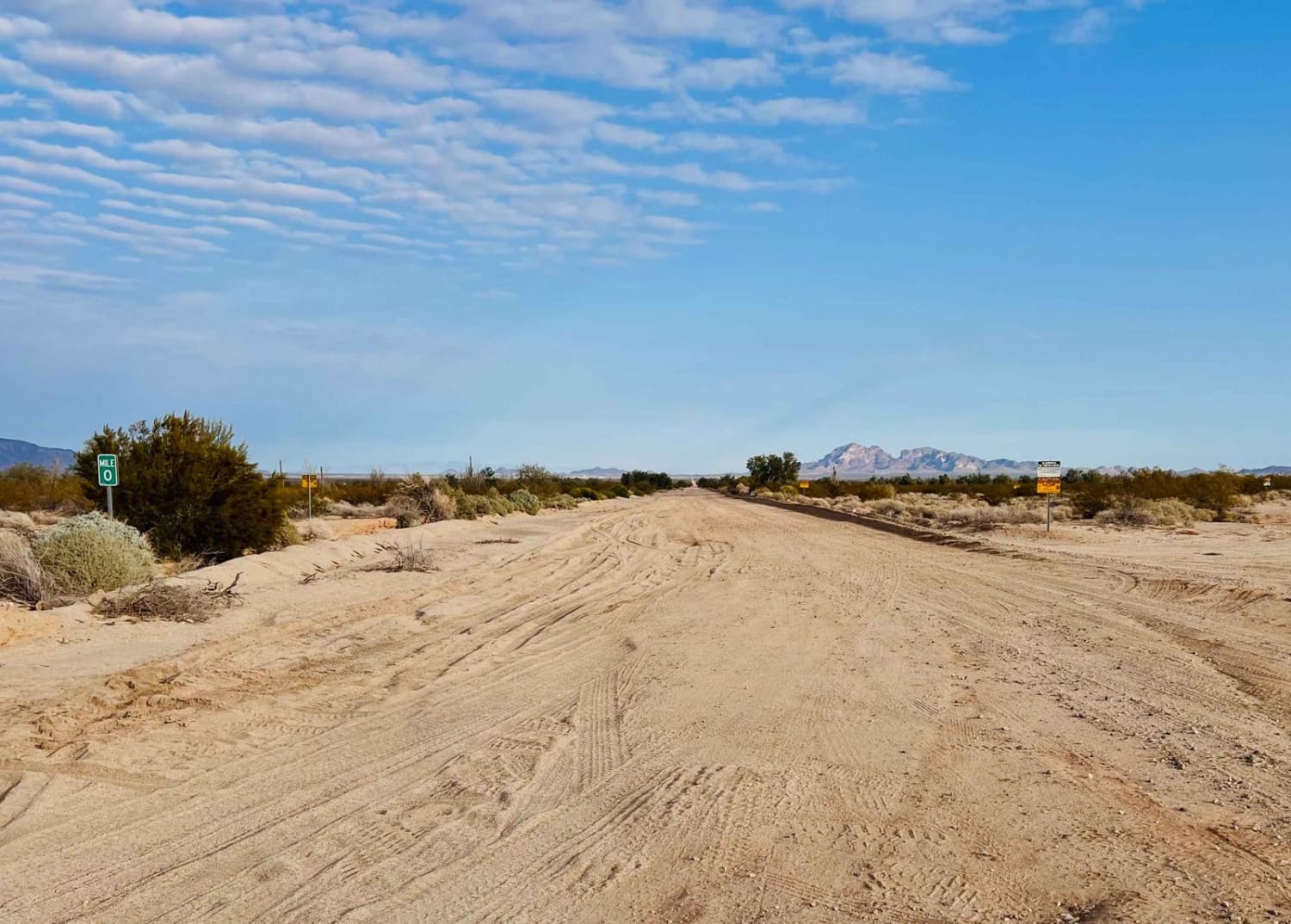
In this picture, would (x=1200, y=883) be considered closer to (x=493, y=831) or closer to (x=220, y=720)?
(x=493, y=831)

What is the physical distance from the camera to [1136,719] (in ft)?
28.8

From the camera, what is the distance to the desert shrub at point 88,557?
15.2 metres

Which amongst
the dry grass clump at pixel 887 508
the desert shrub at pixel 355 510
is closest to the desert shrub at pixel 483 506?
the desert shrub at pixel 355 510

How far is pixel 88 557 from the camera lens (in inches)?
610

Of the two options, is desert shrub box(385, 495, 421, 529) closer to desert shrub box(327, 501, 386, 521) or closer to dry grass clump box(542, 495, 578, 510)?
desert shrub box(327, 501, 386, 521)

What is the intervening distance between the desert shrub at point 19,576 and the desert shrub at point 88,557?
0.92 ft

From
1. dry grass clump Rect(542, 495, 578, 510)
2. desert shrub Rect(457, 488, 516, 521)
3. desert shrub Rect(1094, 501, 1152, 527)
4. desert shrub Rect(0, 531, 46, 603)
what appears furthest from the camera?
dry grass clump Rect(542, 495, 578, 510)

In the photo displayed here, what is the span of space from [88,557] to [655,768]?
11.5 meters

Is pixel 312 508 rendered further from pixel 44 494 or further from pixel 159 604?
pixel 159 604

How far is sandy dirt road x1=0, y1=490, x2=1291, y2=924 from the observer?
524 centimetres

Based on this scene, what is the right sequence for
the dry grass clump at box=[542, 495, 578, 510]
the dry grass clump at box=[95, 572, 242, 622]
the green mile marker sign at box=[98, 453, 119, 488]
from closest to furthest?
the dry grass clump at box=[95, 572, 242, 622] < the green mile marker sign at box=[98, 453, 119, 488] < the dry grass clump at box=[542, 495, 578, 510]

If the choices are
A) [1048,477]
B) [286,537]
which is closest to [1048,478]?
[1048,477]

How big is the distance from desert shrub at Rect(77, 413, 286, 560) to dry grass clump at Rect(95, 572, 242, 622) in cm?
665

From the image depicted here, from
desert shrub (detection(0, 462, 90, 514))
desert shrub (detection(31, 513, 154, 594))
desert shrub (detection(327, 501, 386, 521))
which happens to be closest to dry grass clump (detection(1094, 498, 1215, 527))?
desert shrub (detection(327, 501, 386, 521))
